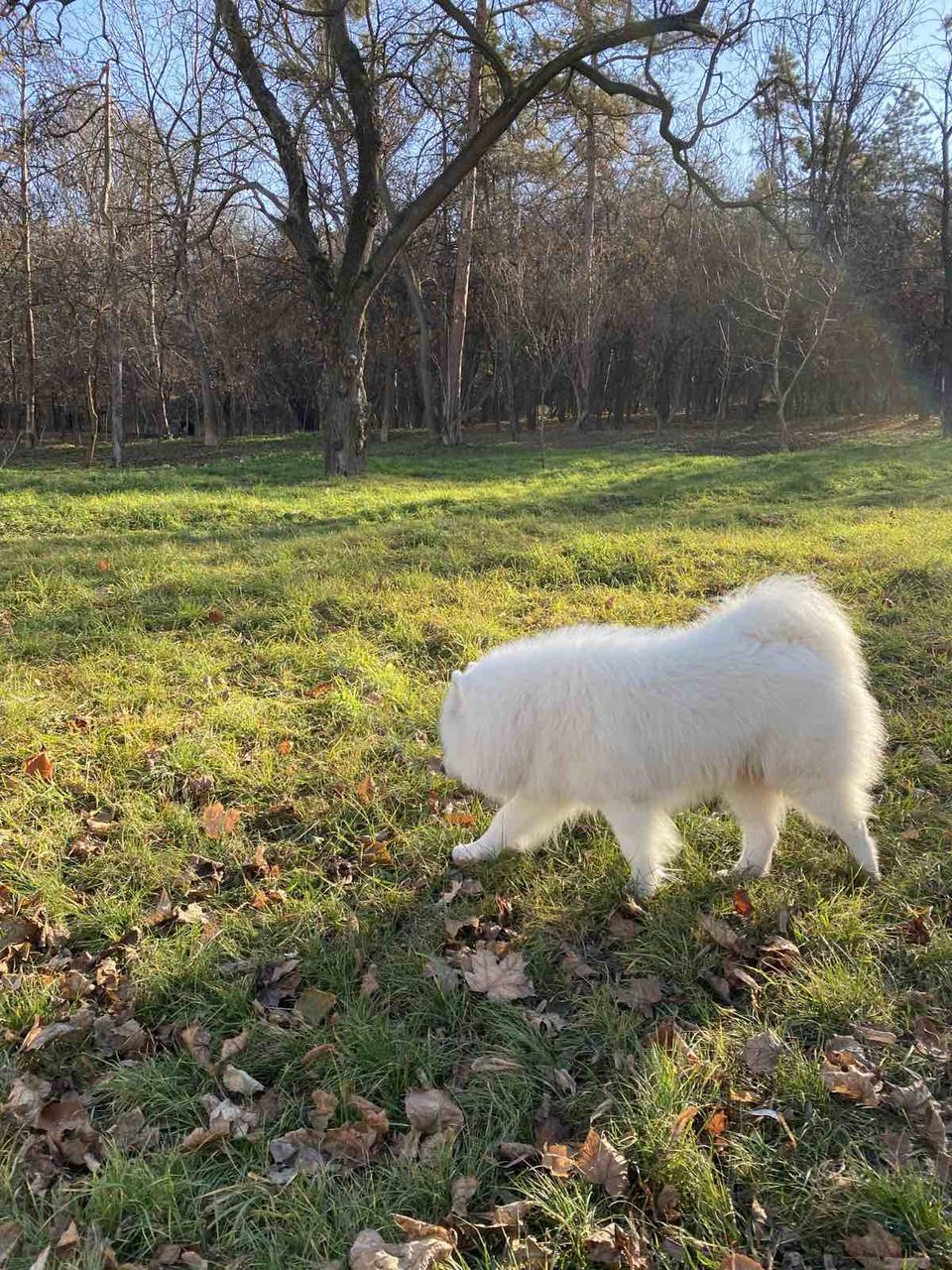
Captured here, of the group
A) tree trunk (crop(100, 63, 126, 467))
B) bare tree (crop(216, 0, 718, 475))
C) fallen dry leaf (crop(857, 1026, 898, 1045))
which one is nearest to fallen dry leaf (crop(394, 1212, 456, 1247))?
fallen dry leaf (crop(857, 1026, 898, 1045))

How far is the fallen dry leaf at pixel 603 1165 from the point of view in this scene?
196 cm

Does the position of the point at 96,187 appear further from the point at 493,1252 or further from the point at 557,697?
the point at 493,1252

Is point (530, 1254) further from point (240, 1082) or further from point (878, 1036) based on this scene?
Result: point (878, 1036)

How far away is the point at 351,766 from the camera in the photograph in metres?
4.13

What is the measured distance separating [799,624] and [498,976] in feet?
6.16

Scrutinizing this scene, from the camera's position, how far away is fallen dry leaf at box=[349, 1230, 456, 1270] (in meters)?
1.78

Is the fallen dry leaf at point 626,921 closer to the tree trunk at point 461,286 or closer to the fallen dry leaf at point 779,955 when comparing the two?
the fallen dry leaf at point 779,955

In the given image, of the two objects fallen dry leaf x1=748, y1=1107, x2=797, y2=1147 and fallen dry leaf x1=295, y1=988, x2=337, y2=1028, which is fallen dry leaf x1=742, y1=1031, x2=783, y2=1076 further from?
fallen dry leaf x1=295, y1=988, x2=337, y2=1028

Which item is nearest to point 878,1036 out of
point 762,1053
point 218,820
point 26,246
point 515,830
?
point 762,1053

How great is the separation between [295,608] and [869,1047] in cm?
507

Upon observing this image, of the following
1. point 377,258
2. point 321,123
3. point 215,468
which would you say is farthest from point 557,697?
point 215,468

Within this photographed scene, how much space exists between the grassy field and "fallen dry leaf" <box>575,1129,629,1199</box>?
26 mm

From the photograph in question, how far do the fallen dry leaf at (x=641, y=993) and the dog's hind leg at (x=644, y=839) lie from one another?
477mm

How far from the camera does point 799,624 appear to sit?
3129 millimetres
